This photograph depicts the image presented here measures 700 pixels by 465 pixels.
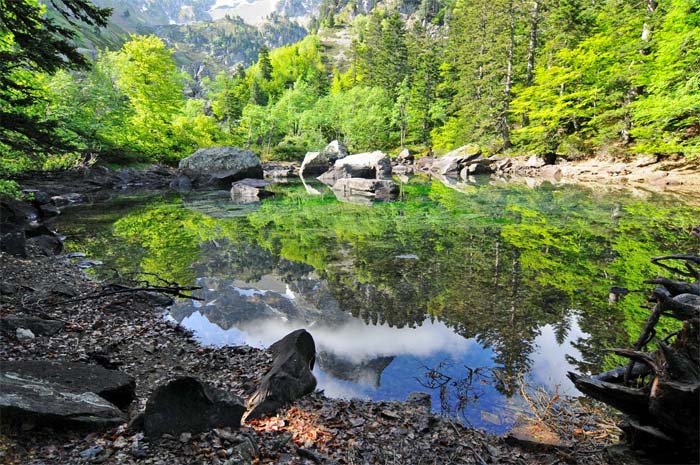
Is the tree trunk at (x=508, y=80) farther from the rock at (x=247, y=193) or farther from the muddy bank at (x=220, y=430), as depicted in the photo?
the muddy bank at (x=220, y=430)

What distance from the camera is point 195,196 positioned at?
26672 mm

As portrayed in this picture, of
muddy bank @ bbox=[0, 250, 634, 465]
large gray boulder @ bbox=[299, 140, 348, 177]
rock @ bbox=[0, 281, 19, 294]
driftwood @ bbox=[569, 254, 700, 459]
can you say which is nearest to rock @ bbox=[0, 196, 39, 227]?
rock @ bbox=[0, 281, 19, 294]

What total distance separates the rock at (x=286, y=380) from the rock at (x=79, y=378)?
132cm

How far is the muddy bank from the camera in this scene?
323cm

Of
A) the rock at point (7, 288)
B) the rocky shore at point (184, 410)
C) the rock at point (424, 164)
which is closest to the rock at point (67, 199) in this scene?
the rock at point (7, 288)

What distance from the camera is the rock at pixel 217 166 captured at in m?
32.1

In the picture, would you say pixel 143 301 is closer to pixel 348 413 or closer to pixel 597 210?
pixel 348 413

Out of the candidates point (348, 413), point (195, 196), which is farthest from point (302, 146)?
point (348, 413)

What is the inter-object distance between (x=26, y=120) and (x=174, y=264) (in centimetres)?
487

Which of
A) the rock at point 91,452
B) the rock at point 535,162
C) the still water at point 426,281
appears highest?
the rock at point 535,162

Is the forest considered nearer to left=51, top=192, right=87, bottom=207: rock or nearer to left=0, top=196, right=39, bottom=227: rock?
left=0, top=196, right=39, bottom=227: rock

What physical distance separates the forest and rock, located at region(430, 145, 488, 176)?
1.76 metres

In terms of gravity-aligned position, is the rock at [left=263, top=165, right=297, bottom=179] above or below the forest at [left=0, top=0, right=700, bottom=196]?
below

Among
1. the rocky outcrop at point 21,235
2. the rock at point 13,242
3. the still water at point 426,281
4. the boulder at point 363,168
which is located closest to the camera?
the still water at point 426,281
